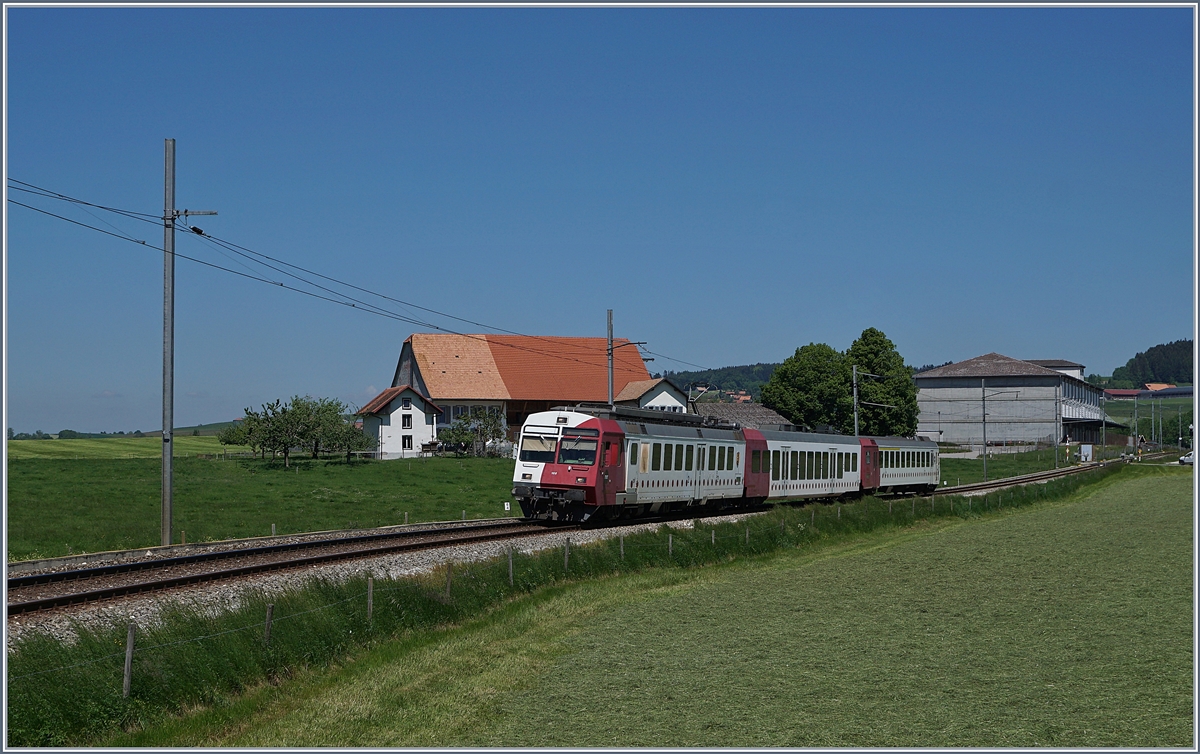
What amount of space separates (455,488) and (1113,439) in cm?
11806

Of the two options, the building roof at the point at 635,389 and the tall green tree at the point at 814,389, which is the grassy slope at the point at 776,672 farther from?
the tall green tree at the point at 814,389

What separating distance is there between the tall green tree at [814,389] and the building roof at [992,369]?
26163 millimetres

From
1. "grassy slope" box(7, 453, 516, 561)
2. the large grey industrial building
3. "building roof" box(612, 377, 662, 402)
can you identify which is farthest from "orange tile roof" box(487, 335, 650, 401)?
the large grey industrial building

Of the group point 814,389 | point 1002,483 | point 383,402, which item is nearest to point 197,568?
point 1002,483

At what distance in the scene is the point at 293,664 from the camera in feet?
48.3

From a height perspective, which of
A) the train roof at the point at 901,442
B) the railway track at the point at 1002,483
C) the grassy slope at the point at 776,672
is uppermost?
the train roof at the point at 901,442

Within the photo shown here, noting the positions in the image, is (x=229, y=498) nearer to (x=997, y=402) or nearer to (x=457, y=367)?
(x=457, y=367)

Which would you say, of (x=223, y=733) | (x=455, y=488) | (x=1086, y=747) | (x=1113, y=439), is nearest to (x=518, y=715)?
(x=223, y=733)

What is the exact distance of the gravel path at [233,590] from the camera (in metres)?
15.7

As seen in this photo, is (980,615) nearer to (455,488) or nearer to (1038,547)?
(1038,547)

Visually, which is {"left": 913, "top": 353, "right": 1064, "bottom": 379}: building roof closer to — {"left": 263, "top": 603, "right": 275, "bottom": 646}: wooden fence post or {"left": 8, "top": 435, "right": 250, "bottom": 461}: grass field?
{"left": 8, "top": 435, "right": 250, "bottom": 461}: grass field

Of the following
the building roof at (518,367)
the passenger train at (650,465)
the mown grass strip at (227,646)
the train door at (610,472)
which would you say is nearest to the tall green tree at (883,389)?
the building roof at (518,367)

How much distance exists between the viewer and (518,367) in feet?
336

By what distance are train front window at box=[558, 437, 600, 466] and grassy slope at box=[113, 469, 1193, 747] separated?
5.70 m
